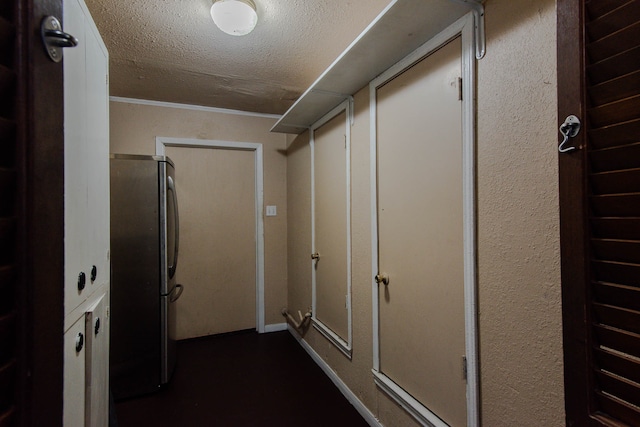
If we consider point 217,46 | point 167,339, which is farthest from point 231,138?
point 167,339

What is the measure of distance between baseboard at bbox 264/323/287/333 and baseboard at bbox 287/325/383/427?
394 millimetres

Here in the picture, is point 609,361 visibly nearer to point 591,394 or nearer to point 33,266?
point 591,394

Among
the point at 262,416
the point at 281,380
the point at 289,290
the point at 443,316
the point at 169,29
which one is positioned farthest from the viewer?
the point at 289,290

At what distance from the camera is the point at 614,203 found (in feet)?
1.97

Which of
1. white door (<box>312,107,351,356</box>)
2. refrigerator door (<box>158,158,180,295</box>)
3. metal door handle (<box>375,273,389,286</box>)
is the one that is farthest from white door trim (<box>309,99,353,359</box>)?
refrigerator door (<box>158,158,180,295</box>)

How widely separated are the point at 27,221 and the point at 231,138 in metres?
2.66

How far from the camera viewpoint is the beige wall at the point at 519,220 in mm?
855

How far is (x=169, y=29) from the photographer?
5.35 ft

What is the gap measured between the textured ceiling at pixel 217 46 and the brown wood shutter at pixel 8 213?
124cm

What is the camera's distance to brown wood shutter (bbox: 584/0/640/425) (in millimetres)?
572

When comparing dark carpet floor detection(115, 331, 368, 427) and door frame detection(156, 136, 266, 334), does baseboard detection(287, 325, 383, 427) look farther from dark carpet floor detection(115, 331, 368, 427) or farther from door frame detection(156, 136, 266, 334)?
door frame detection(156, 136, 266, 334)

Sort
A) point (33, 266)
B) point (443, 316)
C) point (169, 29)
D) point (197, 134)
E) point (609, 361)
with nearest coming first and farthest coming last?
point (33, 266) < point (609, 361) < point (443, 316) < point (169, 29) < point (197, 134)

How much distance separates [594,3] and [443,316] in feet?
3.56

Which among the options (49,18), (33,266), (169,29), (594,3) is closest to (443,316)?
(594,3)
